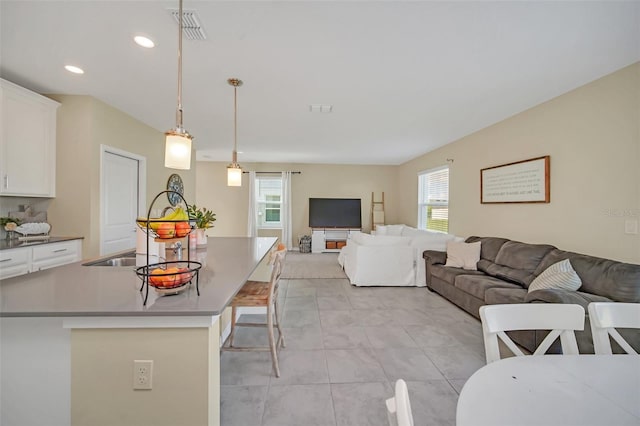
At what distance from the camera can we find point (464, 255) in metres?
3.88

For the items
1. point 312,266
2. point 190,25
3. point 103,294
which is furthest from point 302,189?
point 103,294

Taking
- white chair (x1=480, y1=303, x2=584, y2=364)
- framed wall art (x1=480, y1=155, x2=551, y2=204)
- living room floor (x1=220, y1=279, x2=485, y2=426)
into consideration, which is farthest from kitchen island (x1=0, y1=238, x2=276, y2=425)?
framed wall art (x1=480, y1=155, x2=551, y2=204)

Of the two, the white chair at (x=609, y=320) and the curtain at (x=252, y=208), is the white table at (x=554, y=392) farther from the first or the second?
the curtain at (x=252, y=208)

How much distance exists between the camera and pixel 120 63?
2455mm

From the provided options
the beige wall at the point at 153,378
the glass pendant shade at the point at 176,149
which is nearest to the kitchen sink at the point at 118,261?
the glass pendant shade at the point at 176,149

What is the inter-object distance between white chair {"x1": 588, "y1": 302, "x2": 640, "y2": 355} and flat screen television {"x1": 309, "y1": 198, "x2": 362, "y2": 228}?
263 inches

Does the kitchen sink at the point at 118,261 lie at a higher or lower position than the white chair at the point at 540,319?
higher

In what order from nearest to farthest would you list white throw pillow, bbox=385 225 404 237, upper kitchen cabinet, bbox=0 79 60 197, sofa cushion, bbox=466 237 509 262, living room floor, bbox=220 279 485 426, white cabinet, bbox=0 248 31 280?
living room floor, bbox=220 279 485 426 → white cabinet, bbox=0 248 31 280 → upper kitchen cabinet, bbox=0 79 60 197 → sofa cushion, bbox=466 237 509 262 → white throw pillow, bbox=385 225 404 237

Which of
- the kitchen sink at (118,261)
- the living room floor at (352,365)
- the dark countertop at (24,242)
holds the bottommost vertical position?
the living room floor at (352,365)

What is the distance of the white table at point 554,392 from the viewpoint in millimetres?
731

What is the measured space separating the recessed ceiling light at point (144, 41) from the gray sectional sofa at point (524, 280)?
354 centimetres

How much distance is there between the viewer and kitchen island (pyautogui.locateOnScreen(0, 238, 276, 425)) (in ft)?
3.60

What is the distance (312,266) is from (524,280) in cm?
370

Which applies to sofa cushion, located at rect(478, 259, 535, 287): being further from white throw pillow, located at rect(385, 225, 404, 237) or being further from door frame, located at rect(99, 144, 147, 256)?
door frame, located at rect(99, 144, 147, 256)
